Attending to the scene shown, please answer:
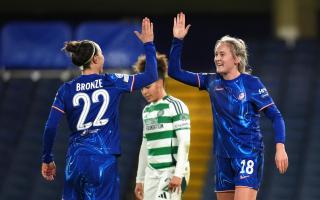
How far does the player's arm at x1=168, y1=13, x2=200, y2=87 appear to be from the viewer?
24.2ft

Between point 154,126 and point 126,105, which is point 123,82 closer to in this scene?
point 154,126

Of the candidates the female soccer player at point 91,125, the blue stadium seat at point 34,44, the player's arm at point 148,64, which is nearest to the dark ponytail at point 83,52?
the female soccer player at point 91,125

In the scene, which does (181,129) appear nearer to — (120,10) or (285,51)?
(285,51)

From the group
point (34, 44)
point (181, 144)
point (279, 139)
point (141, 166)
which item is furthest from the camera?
point (34, 44)

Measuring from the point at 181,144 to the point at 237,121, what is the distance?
0.83 meters

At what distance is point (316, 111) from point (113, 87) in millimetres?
7164

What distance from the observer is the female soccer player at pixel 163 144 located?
7922mm

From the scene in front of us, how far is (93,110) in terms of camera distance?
6941mm

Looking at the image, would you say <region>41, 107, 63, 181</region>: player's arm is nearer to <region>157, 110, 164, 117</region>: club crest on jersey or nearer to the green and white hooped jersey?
the green and white hooped jersey

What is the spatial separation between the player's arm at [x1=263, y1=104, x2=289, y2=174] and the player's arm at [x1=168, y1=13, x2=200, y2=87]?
0.72 m

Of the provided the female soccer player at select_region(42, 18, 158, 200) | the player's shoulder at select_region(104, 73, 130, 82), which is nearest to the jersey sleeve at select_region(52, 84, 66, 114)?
the female soccer player at select_region(42, 18, 158, 200)

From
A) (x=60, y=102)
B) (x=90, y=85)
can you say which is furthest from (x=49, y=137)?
(x=90, y=85)

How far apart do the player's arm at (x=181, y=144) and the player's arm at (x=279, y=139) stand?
967 millimetres

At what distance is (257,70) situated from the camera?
47.9 feet
